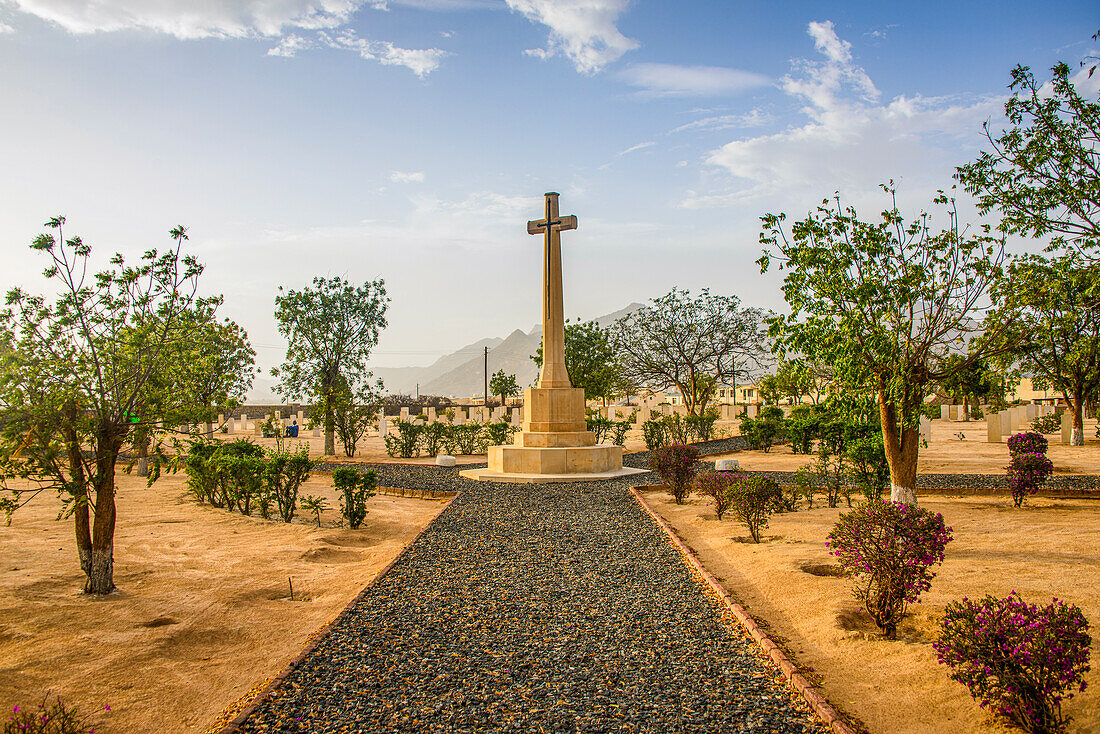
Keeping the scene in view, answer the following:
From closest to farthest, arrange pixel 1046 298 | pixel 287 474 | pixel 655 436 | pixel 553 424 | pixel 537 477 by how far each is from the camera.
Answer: pixel 1046 298 < pixel 287 474 < pixel 537 477 < pixel 553 424 < pixel 655 436

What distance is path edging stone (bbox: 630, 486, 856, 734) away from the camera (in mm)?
3418

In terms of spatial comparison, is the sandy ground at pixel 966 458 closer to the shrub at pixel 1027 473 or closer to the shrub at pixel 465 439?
the shrub at pixel 1027 473

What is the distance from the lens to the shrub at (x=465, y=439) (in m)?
22.2

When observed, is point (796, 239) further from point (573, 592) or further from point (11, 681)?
point (11, 681)

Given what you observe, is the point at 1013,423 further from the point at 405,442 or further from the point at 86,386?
the point at 86,386

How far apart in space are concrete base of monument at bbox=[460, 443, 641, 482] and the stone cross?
6.21 ft

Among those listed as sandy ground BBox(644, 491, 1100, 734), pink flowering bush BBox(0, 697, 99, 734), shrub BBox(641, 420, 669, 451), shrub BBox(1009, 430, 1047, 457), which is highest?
shrub BBox(1009, 430, 1047, 457)

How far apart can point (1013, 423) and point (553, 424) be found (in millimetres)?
23223

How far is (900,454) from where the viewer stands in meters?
8.50

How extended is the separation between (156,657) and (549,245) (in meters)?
14.0

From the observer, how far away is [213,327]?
6957 mm

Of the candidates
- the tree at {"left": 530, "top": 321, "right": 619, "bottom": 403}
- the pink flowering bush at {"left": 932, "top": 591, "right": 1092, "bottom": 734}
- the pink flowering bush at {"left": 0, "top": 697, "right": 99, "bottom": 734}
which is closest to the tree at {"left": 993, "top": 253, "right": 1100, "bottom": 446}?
the pink flowering bush at {"left": 932, "top": 591, "right": 1092, "bottom": 734}

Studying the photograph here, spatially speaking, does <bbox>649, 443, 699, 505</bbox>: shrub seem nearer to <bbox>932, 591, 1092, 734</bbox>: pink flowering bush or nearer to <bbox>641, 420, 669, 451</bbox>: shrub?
<bbox>932, 591, 1092, 734</bbox>: pink flowering bush

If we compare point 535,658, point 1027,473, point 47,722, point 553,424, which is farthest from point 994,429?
point 47,722
